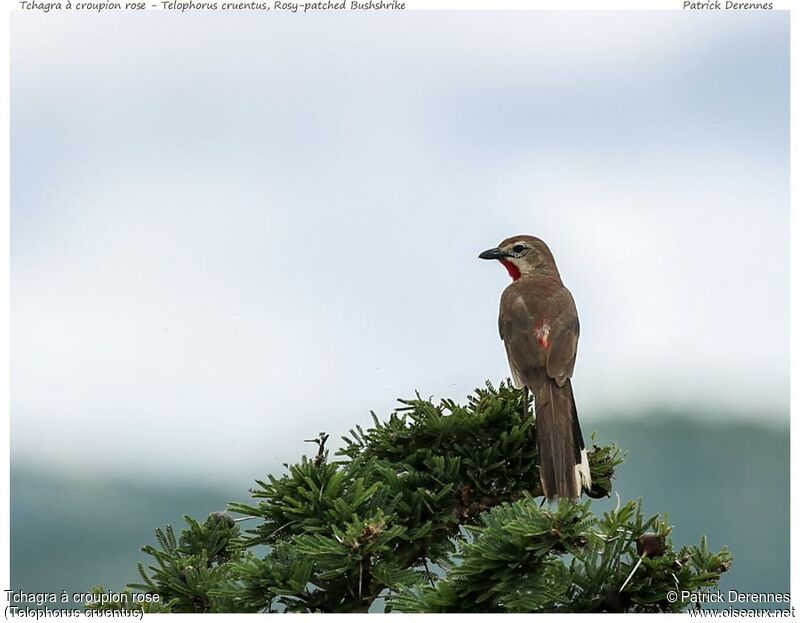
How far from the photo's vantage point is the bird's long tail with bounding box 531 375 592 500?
3.79 metres

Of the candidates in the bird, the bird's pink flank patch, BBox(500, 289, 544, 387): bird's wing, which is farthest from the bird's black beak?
the bird's pink flank patch

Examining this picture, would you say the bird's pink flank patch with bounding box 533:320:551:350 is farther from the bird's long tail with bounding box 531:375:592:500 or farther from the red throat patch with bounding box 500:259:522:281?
the red throat patch with bounding box 500:259:522:281

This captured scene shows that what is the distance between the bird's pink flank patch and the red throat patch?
1.02 m

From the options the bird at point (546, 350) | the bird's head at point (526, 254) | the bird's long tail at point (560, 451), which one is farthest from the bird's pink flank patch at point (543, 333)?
the bird's head at point (526, 254)

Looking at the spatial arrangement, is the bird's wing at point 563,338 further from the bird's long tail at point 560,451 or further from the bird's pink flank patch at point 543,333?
the bird's long tail at point 560,451

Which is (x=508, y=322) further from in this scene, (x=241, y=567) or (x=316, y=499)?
(x=241, y=567)

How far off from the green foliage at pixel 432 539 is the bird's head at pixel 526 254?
2058mm

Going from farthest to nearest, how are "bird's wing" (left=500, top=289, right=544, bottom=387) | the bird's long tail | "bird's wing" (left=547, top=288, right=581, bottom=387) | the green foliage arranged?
"bird's wing" (left=500, top=289, right=544, bottom=387) < "bird's wing" (left=547, top=288, right=581, bottom=387) < the bird's long tail < the green foliage

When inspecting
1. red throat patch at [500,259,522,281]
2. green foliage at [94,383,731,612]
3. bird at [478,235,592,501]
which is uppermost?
red throat patch at [500,259,522,281]

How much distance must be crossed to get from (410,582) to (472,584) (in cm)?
36

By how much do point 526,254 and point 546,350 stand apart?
131 centimetres

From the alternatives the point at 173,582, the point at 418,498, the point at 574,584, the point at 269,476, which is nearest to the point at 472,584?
the point at 574,584

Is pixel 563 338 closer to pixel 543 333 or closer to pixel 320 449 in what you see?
pixel 543 333

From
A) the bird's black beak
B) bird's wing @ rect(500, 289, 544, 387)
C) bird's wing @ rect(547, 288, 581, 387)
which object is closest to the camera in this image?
bird's wing @ rect(547, 288, 581, 387)
